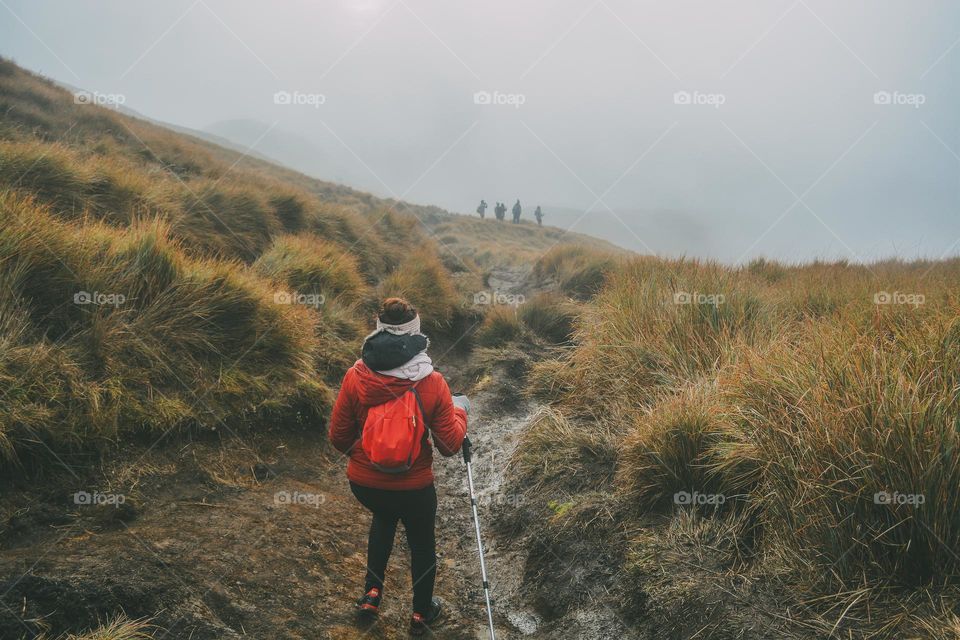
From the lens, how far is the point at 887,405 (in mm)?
2850

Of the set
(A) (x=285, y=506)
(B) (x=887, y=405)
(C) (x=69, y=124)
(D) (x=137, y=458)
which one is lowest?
(A) (x=285, y=506)

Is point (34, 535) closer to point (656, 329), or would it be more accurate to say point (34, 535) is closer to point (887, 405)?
point (887, 405)

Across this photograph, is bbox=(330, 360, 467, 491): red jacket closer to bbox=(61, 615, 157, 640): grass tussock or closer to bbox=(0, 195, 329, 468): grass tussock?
bbox=(61, 615, 157, 640): grass tussock

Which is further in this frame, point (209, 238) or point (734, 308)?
point (209, 238)

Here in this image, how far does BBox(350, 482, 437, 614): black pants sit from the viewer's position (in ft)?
11.6

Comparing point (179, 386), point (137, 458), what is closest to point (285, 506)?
point (137, 458)

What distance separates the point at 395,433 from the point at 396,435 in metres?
0.01

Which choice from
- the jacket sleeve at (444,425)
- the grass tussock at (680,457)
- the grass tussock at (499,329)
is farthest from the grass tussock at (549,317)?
the jacket sleeve at (444,425)

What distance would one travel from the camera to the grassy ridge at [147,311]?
13.5 feet

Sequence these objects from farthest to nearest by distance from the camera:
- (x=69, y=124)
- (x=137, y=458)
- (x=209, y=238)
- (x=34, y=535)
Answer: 1. (x=69, y=124)
2. (x=209, y=238)
3. (x=137, y=458)
4. (x=34, y=535)

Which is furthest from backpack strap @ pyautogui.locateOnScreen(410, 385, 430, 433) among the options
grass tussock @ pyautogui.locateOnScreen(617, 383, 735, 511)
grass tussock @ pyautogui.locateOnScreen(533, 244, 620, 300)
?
grass tussock @ pyautogui.locateOnScreen(533, 244, 620, 300)

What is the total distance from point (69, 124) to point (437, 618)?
1542 cm

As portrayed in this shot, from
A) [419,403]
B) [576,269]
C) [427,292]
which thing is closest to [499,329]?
[427,292]

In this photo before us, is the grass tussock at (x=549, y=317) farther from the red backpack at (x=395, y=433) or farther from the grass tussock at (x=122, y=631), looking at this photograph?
the grass tussock at (x=122, y=631)
